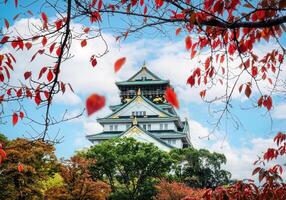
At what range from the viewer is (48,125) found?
3.95 meters

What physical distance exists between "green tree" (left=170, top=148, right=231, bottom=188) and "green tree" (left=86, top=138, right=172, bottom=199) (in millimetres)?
4917

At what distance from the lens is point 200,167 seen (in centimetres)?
3334

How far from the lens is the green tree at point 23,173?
16.3 meters

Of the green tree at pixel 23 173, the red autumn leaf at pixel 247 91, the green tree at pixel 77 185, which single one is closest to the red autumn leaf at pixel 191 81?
the red autumn leaf at pixel 247 91

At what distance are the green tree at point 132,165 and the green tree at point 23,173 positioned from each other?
30.8 ft

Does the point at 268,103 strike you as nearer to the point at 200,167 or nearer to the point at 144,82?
the point at 200,167

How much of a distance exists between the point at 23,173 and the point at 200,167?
1946cm

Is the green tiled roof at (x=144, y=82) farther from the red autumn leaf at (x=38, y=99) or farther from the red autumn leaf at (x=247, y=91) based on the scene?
the red autumn leaf at (x=247, y=91)

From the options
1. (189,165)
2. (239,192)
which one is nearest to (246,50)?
(239,192)

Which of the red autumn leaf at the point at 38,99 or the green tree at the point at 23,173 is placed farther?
the green tree at the point at 23,173

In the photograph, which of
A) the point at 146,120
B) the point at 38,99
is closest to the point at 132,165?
the point at 146,120

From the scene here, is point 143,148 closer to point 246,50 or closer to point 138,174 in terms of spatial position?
point 138,174

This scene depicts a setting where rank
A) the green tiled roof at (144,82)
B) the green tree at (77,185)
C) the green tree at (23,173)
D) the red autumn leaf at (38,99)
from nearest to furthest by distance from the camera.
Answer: the red autumn leaf at (38,99) < the green tree at (23,173) < the green tree at (77,185) < the green tiled roof at (144,82)

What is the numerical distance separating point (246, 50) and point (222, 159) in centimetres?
3169
